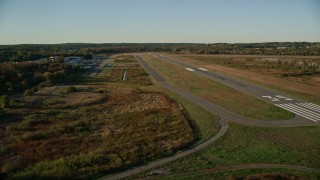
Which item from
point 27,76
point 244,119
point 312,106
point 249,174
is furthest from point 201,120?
point 27,76

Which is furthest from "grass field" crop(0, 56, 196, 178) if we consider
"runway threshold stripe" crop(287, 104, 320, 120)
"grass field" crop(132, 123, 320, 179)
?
"runway threshold stripe" crop(287, 104, 320, 120)

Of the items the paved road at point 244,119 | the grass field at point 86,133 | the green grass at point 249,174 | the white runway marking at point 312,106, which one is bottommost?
the grass field at point 86,133

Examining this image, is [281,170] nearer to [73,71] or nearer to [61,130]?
[61,130]

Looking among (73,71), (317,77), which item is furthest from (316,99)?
(73,71)

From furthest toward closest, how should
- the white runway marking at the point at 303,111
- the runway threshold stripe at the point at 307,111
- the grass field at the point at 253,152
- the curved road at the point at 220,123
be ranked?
the runway threshold stripe at the point at 307,111
the white runway marking at the point at 303,111
the curved road at the point at 220,123
the grass field at the point at 253,152

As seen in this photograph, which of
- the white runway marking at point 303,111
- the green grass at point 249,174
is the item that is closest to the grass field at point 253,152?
the green grass at point 249,174

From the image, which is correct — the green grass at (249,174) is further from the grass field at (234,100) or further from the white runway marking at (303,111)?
the white runway marking at (303,111)
